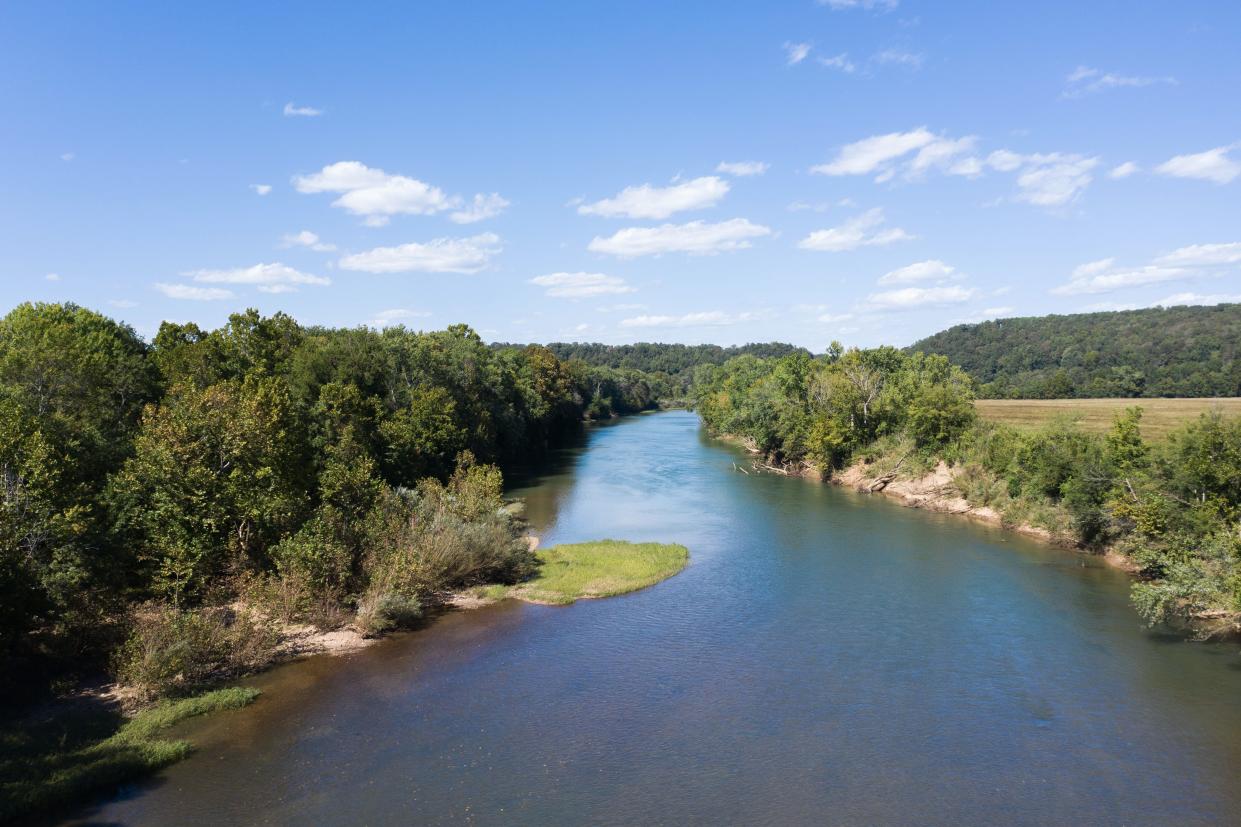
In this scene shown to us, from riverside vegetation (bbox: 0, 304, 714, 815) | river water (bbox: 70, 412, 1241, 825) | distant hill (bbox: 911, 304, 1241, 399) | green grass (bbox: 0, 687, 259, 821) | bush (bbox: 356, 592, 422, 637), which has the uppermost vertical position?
distant hill (bbox: 911, 304, 1241, 399)

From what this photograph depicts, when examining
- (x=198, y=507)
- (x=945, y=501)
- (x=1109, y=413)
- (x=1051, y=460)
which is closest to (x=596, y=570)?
(x=198, y=507)

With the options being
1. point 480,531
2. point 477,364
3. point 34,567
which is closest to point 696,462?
point 477,364

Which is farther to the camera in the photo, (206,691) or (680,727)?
(206,691)

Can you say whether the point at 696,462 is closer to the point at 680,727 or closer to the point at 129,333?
the point at 129,333

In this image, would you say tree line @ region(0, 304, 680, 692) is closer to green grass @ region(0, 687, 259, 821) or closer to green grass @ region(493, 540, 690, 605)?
green grass @ region(0, 687, 259, 821)

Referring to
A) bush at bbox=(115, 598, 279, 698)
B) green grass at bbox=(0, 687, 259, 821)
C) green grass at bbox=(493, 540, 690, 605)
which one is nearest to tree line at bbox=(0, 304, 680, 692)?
bush at bbox=(115, 598, 279, 698)

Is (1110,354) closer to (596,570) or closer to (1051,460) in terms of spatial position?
(1051,460)
